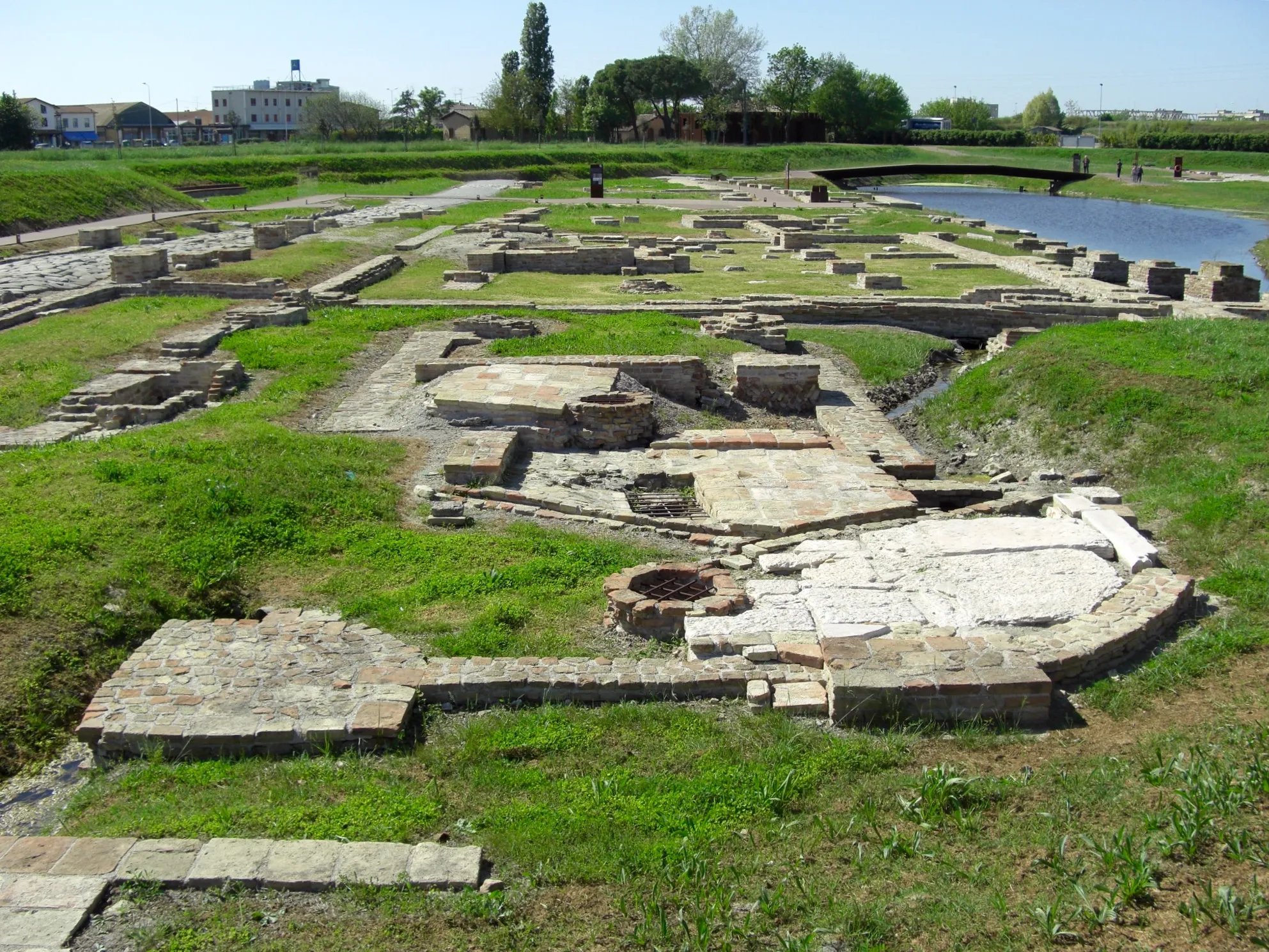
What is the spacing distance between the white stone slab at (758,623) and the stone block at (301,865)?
250cm

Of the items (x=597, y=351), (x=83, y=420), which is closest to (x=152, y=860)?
(x=83, y=420)

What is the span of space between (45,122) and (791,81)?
204ft

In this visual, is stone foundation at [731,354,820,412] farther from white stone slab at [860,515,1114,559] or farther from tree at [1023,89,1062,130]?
tree at [1023,89,1062,130]

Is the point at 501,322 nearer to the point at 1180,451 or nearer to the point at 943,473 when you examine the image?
the point at 943,473

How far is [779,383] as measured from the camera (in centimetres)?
1262

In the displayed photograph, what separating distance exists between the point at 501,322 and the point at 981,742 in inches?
444

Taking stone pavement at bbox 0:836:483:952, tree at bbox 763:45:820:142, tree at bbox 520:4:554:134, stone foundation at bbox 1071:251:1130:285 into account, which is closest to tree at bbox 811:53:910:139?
tree at bbox 763:45:820:142

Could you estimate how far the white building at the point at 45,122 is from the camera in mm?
79938

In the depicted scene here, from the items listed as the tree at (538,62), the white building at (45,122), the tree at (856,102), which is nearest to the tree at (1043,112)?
the tree at (856,102)

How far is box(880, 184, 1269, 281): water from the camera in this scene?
96.6 ft

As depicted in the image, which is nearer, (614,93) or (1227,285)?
(1227,285)

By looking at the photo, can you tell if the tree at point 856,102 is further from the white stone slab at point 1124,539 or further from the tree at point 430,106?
the white stone slab at point 1124,539

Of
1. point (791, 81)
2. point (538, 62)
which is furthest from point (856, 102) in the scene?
point (538, 62)

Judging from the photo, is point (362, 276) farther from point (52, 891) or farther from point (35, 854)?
point (52, 891)
